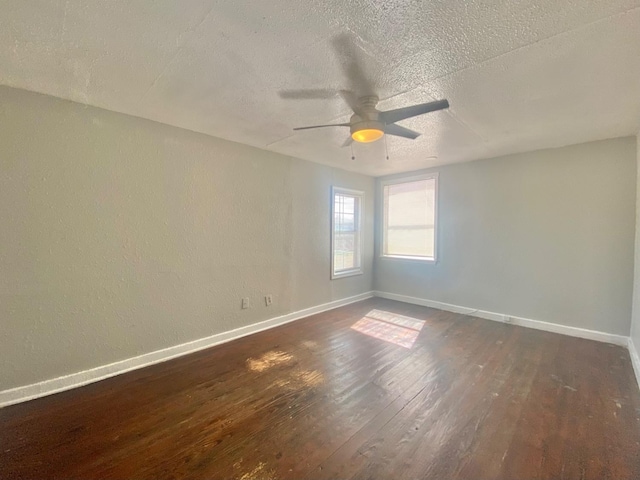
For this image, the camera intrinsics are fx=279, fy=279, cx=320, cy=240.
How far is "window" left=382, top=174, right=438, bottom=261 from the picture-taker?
15.8 ft

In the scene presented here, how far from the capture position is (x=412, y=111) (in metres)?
1.94

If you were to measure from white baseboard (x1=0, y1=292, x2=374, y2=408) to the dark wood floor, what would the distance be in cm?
9

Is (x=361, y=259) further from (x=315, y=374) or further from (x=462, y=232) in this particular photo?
(x=315, y=374)

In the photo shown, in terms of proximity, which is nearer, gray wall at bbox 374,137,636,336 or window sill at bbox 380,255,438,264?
gray wall at bbox 374,137,636,336

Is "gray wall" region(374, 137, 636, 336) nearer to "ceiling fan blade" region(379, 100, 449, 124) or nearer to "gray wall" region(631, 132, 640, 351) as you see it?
"gray wall" region(631, 132, 640, 351)

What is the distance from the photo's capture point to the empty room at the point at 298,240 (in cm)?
155

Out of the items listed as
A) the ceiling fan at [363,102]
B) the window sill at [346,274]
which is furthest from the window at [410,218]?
the ceiling fan at [363,102]

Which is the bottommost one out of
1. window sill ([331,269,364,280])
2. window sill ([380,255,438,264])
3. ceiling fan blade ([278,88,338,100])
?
window sill ([331,269,364,280])

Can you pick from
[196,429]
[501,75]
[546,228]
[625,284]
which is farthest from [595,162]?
[196,429]

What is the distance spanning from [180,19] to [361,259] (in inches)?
172

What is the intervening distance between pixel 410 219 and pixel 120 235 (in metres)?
4.31

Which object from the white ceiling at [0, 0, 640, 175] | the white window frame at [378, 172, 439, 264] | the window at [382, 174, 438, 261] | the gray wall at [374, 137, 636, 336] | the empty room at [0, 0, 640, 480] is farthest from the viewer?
the window at [382, 174, 438, 261]

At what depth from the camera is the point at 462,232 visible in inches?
172

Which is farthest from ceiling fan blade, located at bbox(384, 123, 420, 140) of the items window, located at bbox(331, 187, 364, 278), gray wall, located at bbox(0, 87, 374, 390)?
window, located at bbox(331, 187, 364, 278)
